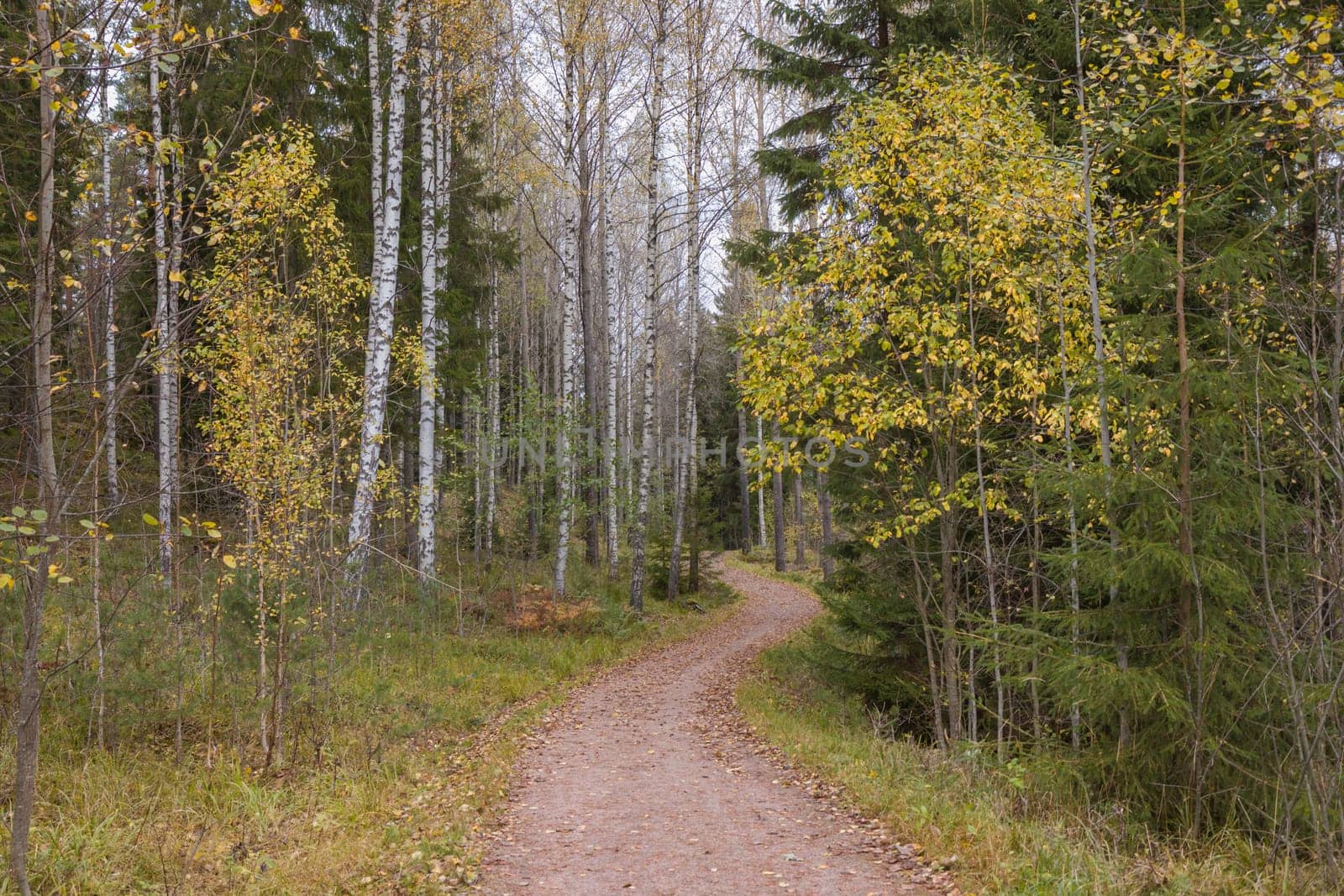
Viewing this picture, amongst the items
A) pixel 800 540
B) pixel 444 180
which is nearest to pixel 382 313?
pixel 444 180

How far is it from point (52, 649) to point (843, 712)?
9293mm

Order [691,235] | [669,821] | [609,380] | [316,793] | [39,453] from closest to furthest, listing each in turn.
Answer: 1. [39,453]
2. [669,821]
3. [316,793]
4. [691,235]
5. [609,380]

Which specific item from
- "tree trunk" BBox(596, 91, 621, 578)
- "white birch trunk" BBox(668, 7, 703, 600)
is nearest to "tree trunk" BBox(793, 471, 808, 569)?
"white birch trunk" BBox(668, 7, 703, 600)

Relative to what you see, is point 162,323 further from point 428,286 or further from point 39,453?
point 428,286

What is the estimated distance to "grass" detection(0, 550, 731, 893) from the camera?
514 cm

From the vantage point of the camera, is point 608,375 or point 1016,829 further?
point 608,375

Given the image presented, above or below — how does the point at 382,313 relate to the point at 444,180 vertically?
below

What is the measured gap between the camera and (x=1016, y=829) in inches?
220

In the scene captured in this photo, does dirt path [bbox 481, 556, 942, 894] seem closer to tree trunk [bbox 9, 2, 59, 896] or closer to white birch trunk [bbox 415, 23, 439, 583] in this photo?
tree trunk [bbox 9, 2, 59, 896]

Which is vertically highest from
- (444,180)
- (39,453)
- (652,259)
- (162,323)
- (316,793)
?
(444,180)

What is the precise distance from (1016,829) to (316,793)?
5.50m

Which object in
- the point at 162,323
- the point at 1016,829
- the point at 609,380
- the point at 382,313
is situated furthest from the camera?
the point at 609,380

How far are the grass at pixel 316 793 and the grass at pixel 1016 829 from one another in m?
3.14

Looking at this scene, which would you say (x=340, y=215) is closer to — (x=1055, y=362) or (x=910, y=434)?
(x=910, y=434)
